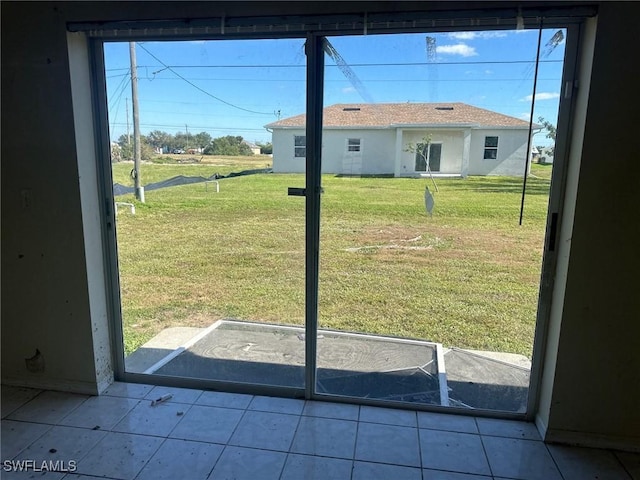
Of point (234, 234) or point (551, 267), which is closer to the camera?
point (551, 267)

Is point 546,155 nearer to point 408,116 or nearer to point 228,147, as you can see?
point 408,116

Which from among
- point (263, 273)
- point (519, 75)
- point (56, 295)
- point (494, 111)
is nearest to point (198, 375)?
point (263, 273)

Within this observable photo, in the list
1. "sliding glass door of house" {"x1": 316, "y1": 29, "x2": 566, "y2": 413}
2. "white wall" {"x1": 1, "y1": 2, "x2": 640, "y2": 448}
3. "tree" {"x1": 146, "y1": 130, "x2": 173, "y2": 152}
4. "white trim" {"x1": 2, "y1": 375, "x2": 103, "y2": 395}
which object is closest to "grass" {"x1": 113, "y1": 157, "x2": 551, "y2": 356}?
"sliding glass door of house" {"x1": 316, "y1": 29, "x2": 566, "y2": 413}

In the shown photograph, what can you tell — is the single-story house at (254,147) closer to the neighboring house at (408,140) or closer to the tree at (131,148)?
the neighboring house at (408,140)

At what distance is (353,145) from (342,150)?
2.4 inches

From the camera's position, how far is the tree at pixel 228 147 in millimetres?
2102

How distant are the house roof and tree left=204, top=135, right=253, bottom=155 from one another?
293 mm

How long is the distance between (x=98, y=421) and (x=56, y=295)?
709 millimetres

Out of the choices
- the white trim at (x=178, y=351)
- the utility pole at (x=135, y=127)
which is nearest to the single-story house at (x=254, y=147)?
the utility pole at (x=135, y=127)

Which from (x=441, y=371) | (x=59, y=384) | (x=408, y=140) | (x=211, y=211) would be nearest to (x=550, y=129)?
(x=408, y=140)

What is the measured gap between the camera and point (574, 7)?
1604 mm

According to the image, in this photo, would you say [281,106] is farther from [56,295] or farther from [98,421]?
[98,421]

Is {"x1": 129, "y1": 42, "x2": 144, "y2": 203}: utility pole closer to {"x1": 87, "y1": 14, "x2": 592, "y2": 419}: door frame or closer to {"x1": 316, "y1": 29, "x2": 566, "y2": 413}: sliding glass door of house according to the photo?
{"x1": 87, "y1": 14, "x2": 592, "y2": 419}: door frame

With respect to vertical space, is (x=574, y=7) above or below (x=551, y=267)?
above
